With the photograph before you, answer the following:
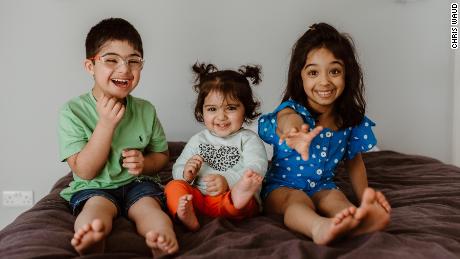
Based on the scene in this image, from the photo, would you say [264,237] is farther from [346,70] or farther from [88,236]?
[346,70]

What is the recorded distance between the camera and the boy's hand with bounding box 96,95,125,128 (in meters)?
1.35

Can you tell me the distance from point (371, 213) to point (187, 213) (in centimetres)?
44

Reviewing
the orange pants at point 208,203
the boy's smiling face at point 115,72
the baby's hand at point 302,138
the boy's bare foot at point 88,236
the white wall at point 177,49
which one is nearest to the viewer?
the boy's bare foot at point 88,236

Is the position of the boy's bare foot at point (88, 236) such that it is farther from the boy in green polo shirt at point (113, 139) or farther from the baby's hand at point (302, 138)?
the baby's hand at point (302, 138)

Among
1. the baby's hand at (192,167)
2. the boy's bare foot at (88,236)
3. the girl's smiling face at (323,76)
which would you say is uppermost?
the girl's smiling face at (323,76)

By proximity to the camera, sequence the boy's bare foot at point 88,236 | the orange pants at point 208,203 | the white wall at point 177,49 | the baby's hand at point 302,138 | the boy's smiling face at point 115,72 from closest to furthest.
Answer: the boy's bare foot at point 88,236 → the baby's hand at point 302,138 → the orange pants at point 208,203 → the boy's smiling face at point 115,72 → the white wall at point 177,49

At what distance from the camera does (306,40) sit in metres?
1.58

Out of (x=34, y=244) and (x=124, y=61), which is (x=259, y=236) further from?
(x=124, y=61)

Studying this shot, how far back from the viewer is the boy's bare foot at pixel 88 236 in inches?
41.9

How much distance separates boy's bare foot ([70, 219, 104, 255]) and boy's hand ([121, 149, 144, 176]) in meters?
0.36

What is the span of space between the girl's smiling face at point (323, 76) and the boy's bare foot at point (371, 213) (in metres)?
0.49

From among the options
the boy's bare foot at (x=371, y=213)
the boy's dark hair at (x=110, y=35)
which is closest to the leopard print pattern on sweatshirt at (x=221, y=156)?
the boy's dark hair at (x=110, y=35)

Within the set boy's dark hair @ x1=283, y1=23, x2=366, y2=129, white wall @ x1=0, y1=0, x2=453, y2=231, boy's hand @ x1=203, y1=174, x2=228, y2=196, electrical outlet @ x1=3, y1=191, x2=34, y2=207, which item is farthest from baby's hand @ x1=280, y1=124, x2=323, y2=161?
electrical outlet @ x1=3, y1=191, x2=34, y2=207

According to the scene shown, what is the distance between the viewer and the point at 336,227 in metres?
1.08
